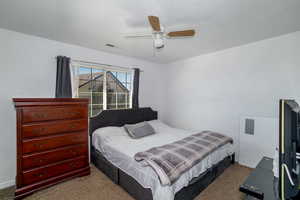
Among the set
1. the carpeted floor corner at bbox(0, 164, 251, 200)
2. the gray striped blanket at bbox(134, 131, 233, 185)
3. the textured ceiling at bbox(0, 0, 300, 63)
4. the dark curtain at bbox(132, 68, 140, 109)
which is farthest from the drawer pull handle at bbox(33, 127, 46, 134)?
the dark curtain at bbox(132, 68, 140, 109)

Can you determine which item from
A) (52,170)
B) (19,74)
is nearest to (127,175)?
(52,170)

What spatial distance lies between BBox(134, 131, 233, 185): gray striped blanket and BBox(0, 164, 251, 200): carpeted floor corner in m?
0.58

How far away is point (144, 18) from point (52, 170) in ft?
8.79

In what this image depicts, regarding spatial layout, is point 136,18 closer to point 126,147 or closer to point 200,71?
point 126,147

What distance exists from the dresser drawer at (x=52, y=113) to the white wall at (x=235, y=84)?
8.91 feet

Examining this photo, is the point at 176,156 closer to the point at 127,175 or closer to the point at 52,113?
the point at 127,175

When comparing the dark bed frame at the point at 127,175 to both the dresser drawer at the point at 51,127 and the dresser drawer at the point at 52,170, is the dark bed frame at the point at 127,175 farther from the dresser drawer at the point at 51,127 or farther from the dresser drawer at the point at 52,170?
the dresser drawer at the point at 51,127

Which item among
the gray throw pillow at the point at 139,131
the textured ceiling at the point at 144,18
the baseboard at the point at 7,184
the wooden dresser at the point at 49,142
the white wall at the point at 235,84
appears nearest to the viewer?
the textured ceiling at the point at 144,18

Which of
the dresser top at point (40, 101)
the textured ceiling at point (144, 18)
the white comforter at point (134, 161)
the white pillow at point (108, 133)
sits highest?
the textured ceiling at point (144, 18)

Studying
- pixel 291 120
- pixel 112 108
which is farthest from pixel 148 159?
→ pixel 112 108

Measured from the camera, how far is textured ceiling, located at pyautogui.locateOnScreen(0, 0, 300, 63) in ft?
5.47

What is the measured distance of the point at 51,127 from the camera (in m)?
2.17

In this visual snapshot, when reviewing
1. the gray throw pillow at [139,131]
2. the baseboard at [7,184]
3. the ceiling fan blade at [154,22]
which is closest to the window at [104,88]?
the gray throw pillow at [139,131]

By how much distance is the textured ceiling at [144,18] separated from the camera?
1.67 metres
